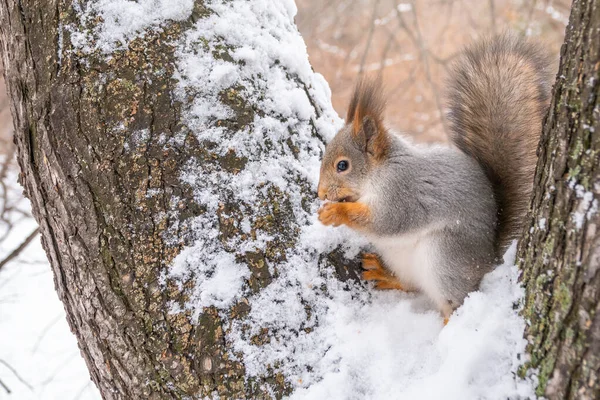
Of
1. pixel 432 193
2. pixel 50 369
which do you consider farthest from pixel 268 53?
pixel 50 369

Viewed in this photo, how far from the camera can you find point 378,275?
146 centimetres

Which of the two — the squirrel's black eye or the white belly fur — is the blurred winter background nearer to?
the squirrel's black eye

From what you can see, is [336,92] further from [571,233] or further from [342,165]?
[571,233]

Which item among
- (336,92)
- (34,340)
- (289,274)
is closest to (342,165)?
(289,274)

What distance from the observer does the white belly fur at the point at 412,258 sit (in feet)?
4.89

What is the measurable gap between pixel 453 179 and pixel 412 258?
260 millimetres

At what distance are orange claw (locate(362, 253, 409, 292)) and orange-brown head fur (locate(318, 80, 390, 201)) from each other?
0.21 meters

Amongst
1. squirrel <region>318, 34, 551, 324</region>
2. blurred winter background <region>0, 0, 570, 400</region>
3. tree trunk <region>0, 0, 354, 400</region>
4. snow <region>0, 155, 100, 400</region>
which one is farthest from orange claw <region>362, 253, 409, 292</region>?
snow <region>0, 155, 100, 400</region>

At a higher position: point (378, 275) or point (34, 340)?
point (34, 340)

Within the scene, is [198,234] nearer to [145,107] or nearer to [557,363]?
[145,107]

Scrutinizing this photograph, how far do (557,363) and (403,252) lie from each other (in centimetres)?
75

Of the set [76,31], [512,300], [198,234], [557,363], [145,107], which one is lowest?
[557,363]

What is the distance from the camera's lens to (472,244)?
147 cm

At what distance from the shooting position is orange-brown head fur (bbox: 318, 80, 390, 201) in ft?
5.11
